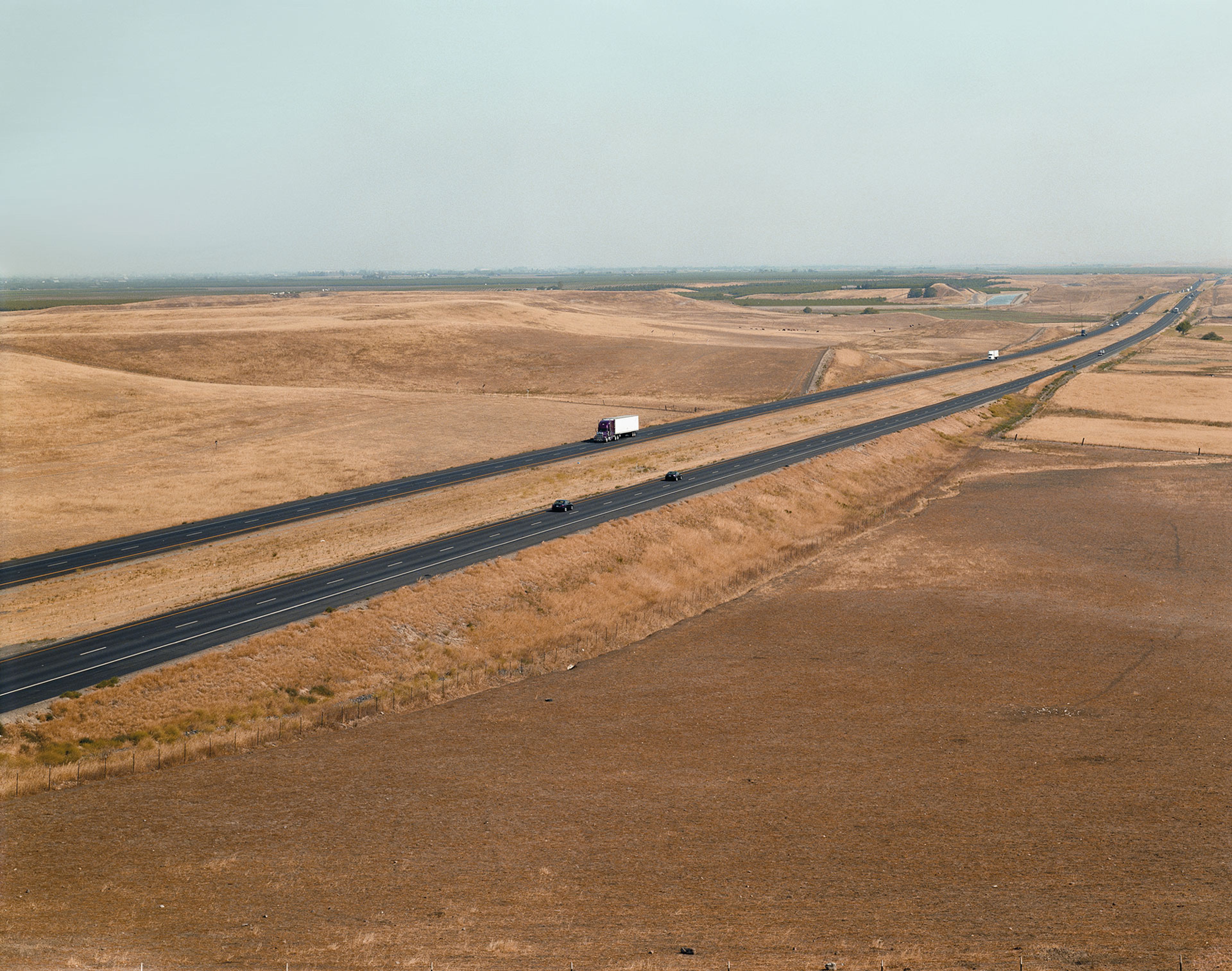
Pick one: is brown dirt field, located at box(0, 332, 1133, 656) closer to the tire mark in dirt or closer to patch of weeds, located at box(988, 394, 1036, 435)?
patch of weeds, located at box(988, 394, 1036, 435)

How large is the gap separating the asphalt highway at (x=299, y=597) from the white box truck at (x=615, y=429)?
678 inches

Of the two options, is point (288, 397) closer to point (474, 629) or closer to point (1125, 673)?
point (474, 629)

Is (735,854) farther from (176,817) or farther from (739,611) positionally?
(739,611)

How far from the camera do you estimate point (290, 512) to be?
74.7 meters

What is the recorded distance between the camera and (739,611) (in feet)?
190

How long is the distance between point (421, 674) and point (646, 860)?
2165cm

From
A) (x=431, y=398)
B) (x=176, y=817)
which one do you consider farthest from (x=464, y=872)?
(x=431, y=398)

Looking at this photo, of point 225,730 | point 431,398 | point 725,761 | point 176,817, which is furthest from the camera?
point 431,398

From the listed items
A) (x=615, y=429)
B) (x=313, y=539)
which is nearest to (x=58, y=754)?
(x=313, y=539)

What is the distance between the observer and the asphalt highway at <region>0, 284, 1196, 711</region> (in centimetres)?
4331

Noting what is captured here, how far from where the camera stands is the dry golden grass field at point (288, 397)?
3243 inches

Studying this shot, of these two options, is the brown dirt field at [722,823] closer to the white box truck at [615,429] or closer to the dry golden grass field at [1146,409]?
the white box truck at [615,429]

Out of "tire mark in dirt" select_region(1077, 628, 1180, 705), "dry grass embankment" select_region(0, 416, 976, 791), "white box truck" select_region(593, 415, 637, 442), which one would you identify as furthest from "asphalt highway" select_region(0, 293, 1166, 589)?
"tire mark in dirt" select_region(1077, 628, 1180, 705)

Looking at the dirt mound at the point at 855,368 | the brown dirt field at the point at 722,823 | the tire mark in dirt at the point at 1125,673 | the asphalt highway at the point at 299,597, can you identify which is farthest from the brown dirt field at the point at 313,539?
the tire mark in dirt at the point at 1125,673
